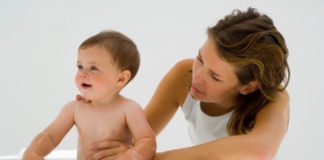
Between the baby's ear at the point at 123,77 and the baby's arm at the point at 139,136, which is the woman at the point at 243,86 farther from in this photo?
the baby's ear at the point at 123,77

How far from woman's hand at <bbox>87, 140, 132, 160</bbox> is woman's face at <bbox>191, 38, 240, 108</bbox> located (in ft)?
0.93

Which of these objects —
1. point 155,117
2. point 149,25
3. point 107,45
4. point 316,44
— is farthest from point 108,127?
point 316,44

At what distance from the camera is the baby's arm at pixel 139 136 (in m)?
1.18

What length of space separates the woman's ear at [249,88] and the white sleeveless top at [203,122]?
152mm

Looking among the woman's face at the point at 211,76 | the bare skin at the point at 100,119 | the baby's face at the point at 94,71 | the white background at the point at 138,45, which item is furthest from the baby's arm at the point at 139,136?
the white background at the point at 138,45

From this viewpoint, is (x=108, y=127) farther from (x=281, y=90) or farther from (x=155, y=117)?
(x=281, y=90)

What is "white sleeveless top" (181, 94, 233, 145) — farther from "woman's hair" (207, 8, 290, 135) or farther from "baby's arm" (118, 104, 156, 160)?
"baby's arm" (118, 104, 156, 160)

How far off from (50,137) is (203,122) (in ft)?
1.87

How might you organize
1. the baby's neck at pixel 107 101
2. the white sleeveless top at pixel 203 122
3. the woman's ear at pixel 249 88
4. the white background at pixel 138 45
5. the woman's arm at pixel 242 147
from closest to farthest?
the woman's arm at pixel 242 147, the baby's neck at pixel 107 101, the woman's ear at pixel 249 88, the white sleeveless top at pixel 203 122, the white background at pixel 138 45

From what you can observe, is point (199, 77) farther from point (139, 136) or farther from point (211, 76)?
point (139, 136)

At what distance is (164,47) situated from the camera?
313 centimetres

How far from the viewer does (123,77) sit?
1.26 m

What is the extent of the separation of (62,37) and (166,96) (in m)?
1.58

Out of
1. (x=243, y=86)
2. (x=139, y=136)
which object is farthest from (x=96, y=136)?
(x=243, y=86)
